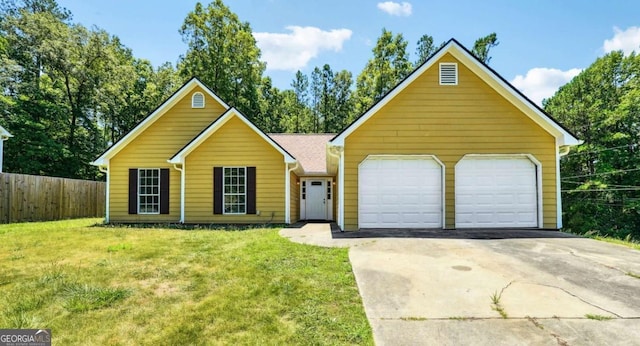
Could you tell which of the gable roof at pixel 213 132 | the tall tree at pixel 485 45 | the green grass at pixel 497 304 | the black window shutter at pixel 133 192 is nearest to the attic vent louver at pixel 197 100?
the gable roof at pixel 213 132

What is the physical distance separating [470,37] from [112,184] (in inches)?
1146

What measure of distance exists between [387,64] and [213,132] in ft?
62.7

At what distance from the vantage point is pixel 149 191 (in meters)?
12.9

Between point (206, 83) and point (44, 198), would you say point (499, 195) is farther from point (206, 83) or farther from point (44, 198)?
point (206, 83)

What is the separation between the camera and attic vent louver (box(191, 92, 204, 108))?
13609 millimetres

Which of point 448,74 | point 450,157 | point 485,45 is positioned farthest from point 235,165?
point 485,45

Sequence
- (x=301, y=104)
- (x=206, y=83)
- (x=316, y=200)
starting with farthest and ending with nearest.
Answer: (x=301, y=104) < (x=206, y=83) < (x=316, y=200)

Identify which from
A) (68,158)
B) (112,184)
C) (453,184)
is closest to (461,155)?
(453,184)

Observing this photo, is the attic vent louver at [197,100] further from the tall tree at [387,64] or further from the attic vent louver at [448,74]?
the tall tree at [387,64]

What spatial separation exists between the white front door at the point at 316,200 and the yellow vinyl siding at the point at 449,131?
239 inches

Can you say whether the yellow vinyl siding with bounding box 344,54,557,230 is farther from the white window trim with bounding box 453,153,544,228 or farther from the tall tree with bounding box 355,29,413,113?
the tall tree with bounding box 355,29,413,113

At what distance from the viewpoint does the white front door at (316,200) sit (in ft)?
51.0

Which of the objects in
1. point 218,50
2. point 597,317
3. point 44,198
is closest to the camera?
point 597,317

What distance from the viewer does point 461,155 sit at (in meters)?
9.67
